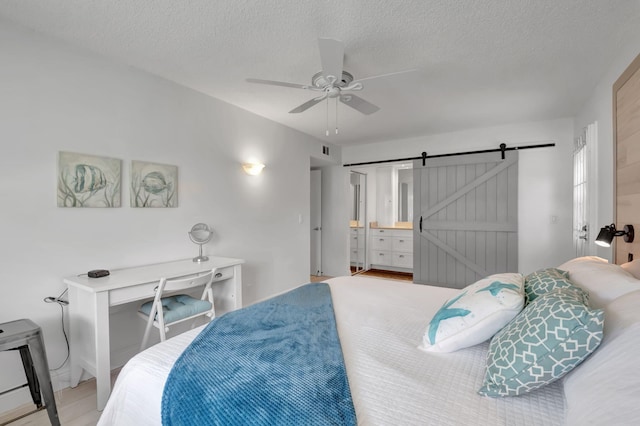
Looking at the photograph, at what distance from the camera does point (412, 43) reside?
6.72ft

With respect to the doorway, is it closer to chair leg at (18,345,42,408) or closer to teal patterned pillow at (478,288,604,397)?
chair leg at (18,345,42,408)

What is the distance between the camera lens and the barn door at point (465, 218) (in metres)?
4.03

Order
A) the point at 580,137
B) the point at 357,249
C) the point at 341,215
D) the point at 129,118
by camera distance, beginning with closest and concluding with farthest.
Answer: the point at 129,118 → the point at 580,137 → the point at 341,215 → the point at 357,249

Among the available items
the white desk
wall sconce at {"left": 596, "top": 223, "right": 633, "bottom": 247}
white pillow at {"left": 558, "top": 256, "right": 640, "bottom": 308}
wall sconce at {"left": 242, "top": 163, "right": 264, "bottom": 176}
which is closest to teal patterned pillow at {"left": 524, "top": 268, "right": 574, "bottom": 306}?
white pillow at {"left": 558, "top": 256, "right": 640, "bottom": 308}

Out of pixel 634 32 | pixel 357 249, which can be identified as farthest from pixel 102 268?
pixel 357 249

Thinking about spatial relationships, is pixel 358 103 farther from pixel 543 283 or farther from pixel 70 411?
pixel 70 411

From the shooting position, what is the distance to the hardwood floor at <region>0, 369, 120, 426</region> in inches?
67.8

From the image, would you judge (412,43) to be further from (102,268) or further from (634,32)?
(102,268)

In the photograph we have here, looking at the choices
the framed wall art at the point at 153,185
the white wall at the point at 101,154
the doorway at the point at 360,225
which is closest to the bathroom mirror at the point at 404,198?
the doorway at the point at 360,225

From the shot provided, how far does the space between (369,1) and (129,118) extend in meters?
2.01

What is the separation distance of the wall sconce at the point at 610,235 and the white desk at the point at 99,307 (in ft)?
Result: 8.83

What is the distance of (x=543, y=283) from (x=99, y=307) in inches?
93.1

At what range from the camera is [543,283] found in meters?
1.26

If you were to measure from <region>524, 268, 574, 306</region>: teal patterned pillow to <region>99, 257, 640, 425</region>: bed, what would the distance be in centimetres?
8
